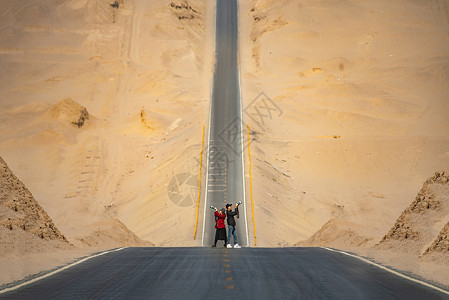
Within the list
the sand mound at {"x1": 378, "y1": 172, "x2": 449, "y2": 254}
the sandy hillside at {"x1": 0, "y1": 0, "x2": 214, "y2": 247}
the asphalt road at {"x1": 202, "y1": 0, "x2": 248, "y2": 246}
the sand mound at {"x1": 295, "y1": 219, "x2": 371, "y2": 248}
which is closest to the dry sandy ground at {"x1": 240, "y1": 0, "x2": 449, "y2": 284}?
the sand mound at {"x1": 295, "y1": 219, "x2": 371, "y2": 248}

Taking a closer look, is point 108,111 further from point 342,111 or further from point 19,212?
point 19,212

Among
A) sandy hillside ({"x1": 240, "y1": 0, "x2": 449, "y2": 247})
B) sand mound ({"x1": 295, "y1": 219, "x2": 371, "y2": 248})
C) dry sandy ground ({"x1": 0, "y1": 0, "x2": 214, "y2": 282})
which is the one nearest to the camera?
sand mound ({"x1": 295, "y1": 219, "x2": 371, "y2": 248})

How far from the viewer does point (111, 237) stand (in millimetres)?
34031

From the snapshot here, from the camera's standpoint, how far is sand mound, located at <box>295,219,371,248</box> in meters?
30.7

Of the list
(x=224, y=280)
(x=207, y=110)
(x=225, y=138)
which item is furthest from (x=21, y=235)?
(x=207, y=110)

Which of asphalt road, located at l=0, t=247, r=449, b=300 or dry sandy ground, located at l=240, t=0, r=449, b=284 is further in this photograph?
dry sandy ground, located at l=240, t=0, r=449, b=284

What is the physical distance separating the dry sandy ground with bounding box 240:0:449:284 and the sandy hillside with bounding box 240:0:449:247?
13cm

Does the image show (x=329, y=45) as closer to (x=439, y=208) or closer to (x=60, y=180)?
(x=60, y=180)

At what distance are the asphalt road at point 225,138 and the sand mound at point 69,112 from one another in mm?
13412

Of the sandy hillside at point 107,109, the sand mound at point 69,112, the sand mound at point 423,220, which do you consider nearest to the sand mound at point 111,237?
the sandy hillside at point 107,109

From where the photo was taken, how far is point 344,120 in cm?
6175

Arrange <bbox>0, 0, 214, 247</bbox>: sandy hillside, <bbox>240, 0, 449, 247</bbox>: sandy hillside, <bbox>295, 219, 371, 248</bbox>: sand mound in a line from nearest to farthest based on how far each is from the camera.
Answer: <bbox>295, 219, 371, 248</bbox>: sand mound
<bbox>0, 0, 214, 247</bbox>: sandy hillside
<bbox>240, 0, 449, 247</bbox>: sandy hillside

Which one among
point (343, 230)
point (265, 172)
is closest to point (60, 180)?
point (265, 172)

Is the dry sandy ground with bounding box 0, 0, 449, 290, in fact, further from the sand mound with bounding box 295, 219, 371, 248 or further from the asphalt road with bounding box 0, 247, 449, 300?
the asphalt road with bounding box 0, 247, 449, 300
